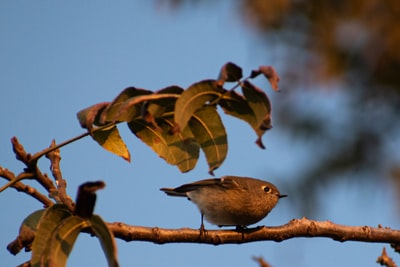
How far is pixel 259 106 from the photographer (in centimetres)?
196

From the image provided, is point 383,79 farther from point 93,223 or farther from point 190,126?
point 93,223

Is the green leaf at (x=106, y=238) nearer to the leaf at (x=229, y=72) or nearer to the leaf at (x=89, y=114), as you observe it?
the leaf at (x=89, y=114)

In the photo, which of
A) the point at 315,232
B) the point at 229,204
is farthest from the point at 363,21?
the point at 315,232

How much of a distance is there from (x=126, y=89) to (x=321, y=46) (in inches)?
188

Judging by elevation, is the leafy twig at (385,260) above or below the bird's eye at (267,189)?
below

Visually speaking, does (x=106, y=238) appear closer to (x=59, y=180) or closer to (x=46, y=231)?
(x=46, y=231)

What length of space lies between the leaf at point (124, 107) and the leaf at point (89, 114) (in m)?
0.02

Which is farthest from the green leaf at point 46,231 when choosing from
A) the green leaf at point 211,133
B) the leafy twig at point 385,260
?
the leafy twig at point 385,260

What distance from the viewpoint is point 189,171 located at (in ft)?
7.55

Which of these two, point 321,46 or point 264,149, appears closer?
point 264,149

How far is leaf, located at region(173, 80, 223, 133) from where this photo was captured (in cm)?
193

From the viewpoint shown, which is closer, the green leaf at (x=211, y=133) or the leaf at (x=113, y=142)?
the green leaf at (x=211, y=133)

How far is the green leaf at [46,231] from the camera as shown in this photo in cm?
189

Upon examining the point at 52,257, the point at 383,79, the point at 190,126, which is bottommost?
the point at 52,257
